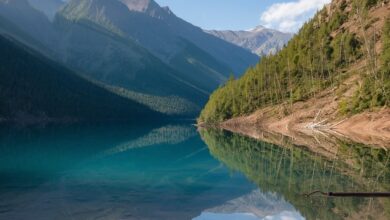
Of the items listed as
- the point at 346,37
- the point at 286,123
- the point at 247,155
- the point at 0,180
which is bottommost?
the point at 0,180

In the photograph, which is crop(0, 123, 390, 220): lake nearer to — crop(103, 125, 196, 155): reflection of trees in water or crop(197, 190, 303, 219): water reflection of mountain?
crop(197, 190, 303, 219): water reflection of mountain

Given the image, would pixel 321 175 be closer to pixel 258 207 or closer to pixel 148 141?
pixel 258 207

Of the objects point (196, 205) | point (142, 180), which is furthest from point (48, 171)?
point (196, 205)

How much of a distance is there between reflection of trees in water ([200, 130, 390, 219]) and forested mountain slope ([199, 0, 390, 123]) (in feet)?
153

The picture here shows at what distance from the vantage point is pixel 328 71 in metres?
145

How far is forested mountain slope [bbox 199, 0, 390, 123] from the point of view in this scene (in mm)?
107562

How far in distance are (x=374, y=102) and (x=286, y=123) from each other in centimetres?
3655

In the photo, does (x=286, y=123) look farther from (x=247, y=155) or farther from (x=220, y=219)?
(x=220, y=219)

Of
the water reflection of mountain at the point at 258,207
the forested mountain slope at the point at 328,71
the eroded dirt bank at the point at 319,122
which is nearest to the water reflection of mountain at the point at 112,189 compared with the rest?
the water reflection of mountain at the point at 258,207

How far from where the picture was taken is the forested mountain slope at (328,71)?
4235 inches

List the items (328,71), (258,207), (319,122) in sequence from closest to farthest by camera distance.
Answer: (258,207) → (319,122) → (328,71)

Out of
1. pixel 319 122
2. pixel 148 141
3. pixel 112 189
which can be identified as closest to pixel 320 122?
pixel 319 122

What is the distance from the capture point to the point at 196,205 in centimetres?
3288

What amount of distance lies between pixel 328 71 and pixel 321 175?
4315 inches
